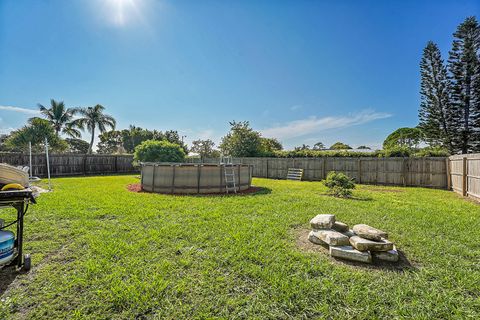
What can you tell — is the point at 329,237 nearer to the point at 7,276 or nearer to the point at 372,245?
the point at 372,245

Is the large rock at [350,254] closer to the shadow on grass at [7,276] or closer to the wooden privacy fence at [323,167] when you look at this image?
the shadow on grass at [7,276]

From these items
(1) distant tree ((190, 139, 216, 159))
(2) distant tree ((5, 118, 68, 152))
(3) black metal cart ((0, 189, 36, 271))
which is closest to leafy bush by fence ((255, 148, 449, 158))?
(1) distant tree ((190, 139, 216, 159))

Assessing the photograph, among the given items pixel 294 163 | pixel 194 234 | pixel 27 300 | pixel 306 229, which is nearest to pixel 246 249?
pixel 194 234

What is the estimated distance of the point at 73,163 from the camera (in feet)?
48.3

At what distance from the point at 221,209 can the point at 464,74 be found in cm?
1954

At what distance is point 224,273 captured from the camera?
2330 mm

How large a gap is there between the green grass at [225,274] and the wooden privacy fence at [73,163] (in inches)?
499

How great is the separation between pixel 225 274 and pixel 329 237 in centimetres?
156

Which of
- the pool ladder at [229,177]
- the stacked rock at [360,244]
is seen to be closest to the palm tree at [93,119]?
the pool ladder at [229,177]

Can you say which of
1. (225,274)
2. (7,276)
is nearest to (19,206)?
(7,276)

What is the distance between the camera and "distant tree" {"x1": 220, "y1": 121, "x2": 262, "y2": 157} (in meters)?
16.6

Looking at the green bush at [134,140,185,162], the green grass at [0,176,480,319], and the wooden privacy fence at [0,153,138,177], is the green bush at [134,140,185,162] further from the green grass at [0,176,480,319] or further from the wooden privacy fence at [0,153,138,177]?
the green grass at [0,176,480,319]

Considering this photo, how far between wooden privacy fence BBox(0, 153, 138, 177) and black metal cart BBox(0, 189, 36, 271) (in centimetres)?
1499

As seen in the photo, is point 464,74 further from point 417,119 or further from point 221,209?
point 221,209
